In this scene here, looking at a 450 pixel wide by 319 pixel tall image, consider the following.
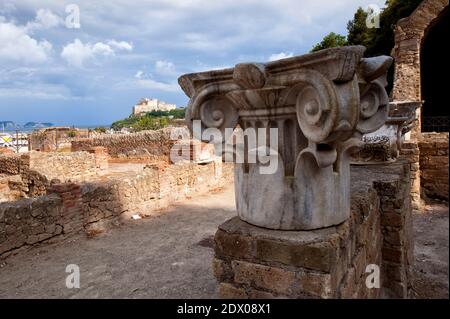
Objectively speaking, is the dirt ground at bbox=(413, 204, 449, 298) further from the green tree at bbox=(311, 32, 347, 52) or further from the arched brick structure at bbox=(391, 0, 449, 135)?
the green tree at bbox=(311, 32, 347, 52)

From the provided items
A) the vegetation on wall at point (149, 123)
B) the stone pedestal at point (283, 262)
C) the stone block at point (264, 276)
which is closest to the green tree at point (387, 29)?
the stone pedestal at point (283, 262)

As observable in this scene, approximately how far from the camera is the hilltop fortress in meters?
83.7

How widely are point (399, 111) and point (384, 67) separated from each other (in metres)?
3.49

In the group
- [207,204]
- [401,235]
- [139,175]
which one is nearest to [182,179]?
[207,204]

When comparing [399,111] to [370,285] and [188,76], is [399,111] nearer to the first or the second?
[370,285]

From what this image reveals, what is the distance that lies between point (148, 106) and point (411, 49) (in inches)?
3231

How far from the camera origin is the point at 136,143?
18578mm

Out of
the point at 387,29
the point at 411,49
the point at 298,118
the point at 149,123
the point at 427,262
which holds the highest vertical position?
the point at 387,29

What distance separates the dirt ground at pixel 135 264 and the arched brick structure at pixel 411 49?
6.08 m

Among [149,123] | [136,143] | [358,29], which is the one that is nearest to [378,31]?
[358,29]

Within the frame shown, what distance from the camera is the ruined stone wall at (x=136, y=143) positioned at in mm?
17641

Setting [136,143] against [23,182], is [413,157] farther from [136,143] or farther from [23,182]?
[136,143]

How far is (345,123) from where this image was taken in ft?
4.51

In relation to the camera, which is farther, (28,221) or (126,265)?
(28,221)
